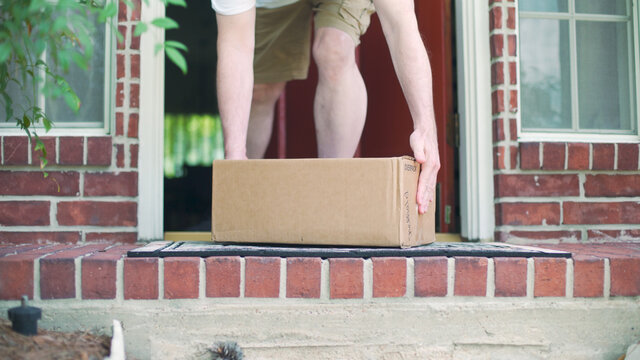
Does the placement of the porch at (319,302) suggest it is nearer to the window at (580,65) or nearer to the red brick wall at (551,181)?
the red brick wall at (551,181)

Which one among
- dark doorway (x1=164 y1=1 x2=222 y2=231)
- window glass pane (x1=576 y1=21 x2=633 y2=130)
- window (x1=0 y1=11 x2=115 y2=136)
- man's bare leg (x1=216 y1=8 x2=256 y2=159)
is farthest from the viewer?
dark doorway (x1=164 y1=1 x2=222 y2=231)

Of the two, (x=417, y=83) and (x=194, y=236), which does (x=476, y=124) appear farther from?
(x=194, y=236)

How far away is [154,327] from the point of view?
1.33 meters

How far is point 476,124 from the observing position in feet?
6.70

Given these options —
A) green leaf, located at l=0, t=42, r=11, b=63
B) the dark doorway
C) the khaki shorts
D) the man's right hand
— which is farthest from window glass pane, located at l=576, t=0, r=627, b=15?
the dark doorway

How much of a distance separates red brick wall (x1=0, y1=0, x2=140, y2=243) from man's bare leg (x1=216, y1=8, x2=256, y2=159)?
0.43m

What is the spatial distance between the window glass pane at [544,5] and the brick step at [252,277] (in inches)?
46.2

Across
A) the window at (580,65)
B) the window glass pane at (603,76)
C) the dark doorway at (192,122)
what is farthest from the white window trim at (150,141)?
the dark doorway at (192,122)

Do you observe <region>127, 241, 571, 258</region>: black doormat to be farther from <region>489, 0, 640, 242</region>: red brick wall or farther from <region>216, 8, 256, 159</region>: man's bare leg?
<region>489, 0, 640, 242</region>: red brick wall

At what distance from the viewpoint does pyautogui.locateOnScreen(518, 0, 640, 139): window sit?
211 centimetres

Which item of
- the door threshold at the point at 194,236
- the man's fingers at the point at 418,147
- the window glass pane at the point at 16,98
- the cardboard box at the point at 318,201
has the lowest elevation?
the door threshold at the point at 194,236

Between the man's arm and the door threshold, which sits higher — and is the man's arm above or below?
above

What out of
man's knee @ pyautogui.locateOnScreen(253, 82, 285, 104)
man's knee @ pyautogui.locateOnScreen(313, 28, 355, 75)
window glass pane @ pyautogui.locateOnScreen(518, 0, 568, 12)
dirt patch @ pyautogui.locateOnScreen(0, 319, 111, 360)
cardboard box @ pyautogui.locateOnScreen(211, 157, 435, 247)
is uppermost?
window glass pane @ pyautogui.locateOnScreen(518, 0, 568, 12)

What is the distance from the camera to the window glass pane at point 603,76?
2.13 meters
